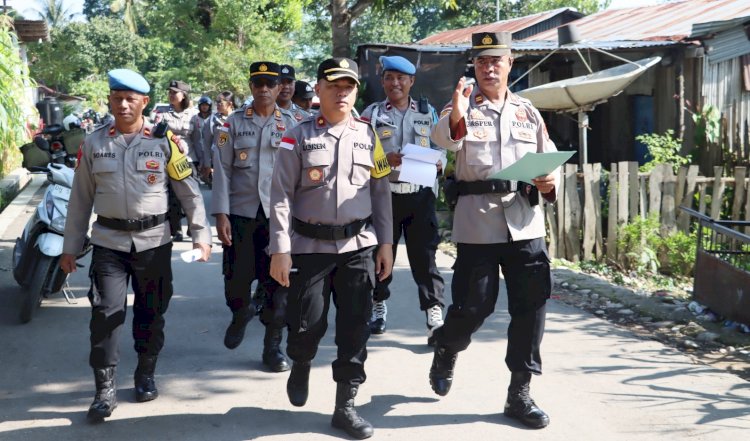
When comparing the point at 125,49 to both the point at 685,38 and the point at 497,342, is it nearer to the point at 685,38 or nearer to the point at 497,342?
the point at 685,38

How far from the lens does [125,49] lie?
2267 inches

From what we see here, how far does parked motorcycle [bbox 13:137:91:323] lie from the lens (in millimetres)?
7016

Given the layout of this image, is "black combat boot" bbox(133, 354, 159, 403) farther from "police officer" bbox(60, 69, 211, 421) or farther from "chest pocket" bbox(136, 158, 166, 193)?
"chest pocket" bbox(136, 158, 166, 193)

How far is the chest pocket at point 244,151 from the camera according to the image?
616 centimetres

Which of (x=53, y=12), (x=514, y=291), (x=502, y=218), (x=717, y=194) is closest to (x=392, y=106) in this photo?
(x=502, y=218)

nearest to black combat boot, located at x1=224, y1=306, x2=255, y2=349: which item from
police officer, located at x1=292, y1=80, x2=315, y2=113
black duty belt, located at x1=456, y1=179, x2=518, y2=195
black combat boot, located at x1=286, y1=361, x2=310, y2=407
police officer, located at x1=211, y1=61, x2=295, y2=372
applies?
police officer, located at x1=211, y1=61, x2=295, y2=372

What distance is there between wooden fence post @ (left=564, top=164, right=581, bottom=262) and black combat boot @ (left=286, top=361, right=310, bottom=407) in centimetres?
592

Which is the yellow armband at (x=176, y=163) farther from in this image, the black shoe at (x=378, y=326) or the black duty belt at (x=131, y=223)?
the black shoe at (x=378, y=326)

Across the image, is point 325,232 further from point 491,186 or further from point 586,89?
point 586,89

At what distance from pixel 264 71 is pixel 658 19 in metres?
13.2

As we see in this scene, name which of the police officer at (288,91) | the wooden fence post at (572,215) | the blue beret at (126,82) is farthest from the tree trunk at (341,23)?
the blue beret at (126,82)

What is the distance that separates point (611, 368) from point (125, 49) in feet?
→ 184

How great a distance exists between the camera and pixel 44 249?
7023 mm

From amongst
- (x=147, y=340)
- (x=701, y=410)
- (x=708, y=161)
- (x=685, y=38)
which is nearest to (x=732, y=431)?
(x=701, y=410)
